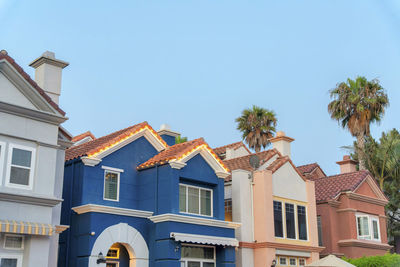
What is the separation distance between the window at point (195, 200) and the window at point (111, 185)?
2878mm

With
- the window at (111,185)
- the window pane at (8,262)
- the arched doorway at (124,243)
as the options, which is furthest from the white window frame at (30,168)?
the window at (111,185)

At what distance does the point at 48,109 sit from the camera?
19984mm

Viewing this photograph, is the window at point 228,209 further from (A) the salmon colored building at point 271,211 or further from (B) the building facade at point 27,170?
(B) the building facade at point 27,170

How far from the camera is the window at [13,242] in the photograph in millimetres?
18219

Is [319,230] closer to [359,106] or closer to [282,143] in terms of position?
[282,143]

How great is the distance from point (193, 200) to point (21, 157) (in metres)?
8.72

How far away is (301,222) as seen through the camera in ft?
95.2

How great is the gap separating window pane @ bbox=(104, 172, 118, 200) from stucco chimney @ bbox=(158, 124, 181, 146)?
4708 mm

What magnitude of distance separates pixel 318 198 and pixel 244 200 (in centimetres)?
735

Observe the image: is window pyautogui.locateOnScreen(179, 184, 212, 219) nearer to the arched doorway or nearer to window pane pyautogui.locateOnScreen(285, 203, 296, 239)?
the arched doorway

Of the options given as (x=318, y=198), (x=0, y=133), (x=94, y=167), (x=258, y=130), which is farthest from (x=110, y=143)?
(x=258, y=130)

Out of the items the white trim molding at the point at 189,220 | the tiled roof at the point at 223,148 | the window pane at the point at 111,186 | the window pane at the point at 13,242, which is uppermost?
the tiled roof at the point at 223,148

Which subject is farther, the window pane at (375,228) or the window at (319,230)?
the window pane at (375,228)

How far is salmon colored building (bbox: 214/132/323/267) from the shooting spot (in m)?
26.6
